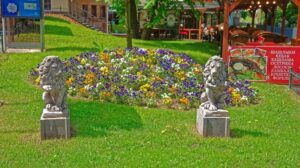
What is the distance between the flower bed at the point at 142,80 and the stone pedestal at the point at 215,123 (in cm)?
217

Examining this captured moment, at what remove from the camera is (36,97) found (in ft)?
32.0

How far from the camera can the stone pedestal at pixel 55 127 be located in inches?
266

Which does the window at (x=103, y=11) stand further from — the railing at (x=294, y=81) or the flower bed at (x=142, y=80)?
the railing at (x=294, y=81)

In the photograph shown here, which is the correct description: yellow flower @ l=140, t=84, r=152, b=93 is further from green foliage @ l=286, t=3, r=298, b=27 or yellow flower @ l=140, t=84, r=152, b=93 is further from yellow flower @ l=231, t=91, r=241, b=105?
green foliage @ l=286, t=3, r=298, b=27

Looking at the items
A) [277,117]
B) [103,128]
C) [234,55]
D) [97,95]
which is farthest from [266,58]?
[103,128]

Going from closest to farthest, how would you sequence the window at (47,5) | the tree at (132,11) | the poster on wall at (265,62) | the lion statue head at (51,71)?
the lion statue head at (51,71)
the poster on wall at (265,62)
the tree at (132,11)
the window at (47,5)

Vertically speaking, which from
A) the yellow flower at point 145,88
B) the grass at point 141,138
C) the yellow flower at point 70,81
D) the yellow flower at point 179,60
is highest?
the yellow flower at point 179,60

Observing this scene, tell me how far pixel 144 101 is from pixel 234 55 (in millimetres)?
5421

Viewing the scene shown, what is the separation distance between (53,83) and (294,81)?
32.0 ft

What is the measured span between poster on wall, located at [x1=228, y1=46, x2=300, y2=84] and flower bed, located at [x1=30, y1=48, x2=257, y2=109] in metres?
1.85

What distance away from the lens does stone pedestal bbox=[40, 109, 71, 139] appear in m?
6.75

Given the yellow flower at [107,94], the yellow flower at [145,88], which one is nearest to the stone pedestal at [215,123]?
the yellow flower at [145,88]

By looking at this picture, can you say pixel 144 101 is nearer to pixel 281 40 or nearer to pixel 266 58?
pixel 266 58

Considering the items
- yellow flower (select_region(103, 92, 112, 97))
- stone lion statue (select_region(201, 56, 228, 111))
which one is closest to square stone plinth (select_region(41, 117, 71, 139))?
stone lion statue (select_region(201, 56, 228, 111))
